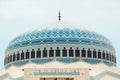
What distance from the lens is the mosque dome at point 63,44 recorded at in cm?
3481

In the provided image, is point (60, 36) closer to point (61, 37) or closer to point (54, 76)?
point (61, 37)

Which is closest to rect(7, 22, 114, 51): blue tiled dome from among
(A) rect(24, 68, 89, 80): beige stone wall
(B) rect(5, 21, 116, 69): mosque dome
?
(B) rect(5, 21, 116, 69): mosque dome

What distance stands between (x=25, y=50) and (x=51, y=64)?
114 inches

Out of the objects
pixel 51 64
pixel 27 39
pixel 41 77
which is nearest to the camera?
pixel 41 77

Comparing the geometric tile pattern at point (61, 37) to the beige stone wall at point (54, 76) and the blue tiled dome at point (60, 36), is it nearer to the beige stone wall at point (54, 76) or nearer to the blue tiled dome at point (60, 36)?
the blue tiled dome at point (60, 36)

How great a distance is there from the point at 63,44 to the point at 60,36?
2.79ft

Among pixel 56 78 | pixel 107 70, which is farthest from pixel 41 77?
pixel 107 70

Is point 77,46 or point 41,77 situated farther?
point 77,46

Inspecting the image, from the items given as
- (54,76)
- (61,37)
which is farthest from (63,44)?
(54,76)

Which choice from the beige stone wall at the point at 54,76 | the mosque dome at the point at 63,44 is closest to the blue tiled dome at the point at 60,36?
the mosque dome at the point at 63,44

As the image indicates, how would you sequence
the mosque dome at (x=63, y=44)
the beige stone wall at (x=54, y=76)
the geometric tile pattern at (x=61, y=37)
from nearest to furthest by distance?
the beige stone wall at (x=54, y=76) → the mosque dome at (x=63, y=44) → the geometric tile pattern at (x=61, y=37)

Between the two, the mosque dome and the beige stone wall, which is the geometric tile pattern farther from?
the beige stone wall

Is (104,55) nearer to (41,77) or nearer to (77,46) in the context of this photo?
(77,46)

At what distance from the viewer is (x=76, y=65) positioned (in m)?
33.9
